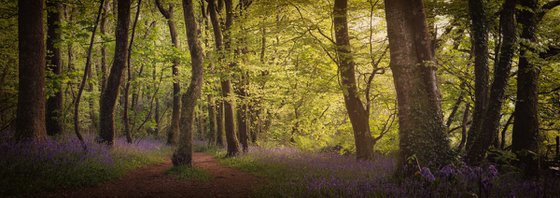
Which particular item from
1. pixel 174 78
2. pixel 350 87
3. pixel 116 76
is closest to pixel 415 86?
pixel 350 87

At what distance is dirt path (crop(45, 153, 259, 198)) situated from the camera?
6449mm

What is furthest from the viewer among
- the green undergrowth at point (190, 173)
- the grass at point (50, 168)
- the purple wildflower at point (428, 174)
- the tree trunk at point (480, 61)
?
the green undergrowth at point (190, 173)

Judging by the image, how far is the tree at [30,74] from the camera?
8.05 metres

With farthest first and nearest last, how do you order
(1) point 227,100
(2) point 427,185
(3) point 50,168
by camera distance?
1. (1) point 227,100
2. (3) point 50,168
3. (2) point 427,185

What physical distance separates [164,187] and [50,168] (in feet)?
8.38

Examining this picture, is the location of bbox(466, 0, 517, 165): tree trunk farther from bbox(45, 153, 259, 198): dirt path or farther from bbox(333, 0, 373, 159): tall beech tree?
bbox(45, 153, 259, 198): dirt path

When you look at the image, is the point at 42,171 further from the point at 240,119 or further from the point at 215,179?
the point at 240,119

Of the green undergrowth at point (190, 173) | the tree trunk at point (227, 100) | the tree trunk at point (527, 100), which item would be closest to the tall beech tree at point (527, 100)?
the tree trunk at point (527, 100)

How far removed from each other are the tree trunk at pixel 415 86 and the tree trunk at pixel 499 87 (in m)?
0.78

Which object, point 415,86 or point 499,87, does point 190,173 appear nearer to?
point 415,86

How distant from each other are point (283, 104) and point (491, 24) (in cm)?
1278

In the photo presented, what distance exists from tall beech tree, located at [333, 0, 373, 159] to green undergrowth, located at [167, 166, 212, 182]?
5.39 meters

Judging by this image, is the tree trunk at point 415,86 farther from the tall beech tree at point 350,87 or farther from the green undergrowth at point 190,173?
the green undergrowth at point 190,173

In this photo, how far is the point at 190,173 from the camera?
8773 mm
